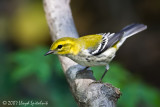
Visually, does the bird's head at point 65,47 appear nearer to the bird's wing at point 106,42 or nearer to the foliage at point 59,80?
the bird's wing at point 106,42

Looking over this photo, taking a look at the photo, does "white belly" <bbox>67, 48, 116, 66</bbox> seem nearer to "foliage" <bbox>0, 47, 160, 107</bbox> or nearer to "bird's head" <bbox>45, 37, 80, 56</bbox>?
"bird's head" <bbox>45, 37, 80, 56</bbox>

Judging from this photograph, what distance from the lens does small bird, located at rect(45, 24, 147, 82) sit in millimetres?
3223

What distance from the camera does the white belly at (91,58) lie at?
10.6ft

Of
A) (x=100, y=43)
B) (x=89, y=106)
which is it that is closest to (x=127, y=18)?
(x=100, y=43)

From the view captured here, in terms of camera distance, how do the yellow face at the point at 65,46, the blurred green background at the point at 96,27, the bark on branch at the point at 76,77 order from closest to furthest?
1. the bark on branch at the point at 76,77
2. the yellow face at the point at 65,46
3. the blurred green background at the point at 96,27

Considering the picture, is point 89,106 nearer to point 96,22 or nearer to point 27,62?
point 27,62

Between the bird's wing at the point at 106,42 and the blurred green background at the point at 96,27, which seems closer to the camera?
the bird's wing at the point at 106,42

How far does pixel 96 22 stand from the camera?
7.39 metres

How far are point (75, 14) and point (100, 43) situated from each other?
3925 millimetres

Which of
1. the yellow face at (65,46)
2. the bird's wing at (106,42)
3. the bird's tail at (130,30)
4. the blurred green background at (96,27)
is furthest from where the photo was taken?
the blurred green background at (96,27)

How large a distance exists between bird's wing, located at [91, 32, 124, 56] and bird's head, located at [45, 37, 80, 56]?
0.24 meters

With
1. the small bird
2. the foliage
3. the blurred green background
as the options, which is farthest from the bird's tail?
the blurred green background

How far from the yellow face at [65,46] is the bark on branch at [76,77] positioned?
16 cm

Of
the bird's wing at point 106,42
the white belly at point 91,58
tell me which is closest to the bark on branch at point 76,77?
the white belly at point 91,58
